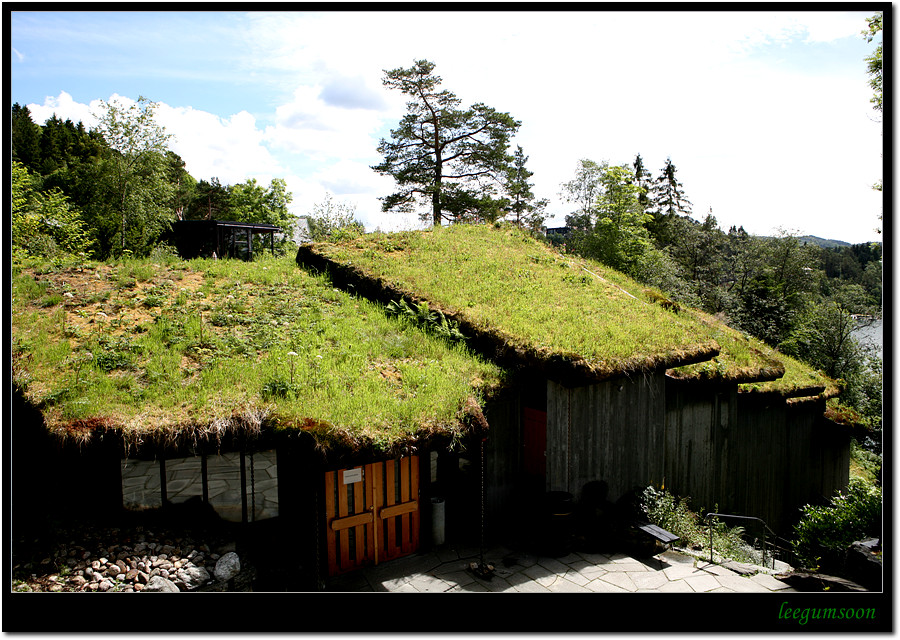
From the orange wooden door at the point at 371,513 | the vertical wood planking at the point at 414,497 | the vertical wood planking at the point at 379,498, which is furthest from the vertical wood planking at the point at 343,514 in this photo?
the vertical wood planking at the point at 414,497

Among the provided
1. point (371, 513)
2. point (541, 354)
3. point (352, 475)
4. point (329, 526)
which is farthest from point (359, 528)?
point (541, 354)

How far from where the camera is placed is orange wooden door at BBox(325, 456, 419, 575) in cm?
743

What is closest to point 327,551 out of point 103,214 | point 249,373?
point 249,373

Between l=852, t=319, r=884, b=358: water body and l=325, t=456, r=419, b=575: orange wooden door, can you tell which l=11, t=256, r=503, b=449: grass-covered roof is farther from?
l=852, t=319, r=884, b=358: water body

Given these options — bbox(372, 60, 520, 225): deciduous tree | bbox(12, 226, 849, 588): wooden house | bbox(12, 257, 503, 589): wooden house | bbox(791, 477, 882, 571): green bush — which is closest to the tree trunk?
bbox(372, 60, 520, 225): deciduous tree

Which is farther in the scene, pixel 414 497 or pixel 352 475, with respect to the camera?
pixel 414 497

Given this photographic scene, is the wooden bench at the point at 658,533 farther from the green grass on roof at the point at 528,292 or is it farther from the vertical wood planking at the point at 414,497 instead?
the vertical wood planking at the point at 414,497

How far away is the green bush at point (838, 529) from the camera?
8055 mm

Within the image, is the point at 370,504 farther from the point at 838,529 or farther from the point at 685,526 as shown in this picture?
the point at 838,529

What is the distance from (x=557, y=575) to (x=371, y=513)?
8.80 ft

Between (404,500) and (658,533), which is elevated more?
(404,500)

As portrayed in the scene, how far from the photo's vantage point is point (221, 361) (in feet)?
25.7

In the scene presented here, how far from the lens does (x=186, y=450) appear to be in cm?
641

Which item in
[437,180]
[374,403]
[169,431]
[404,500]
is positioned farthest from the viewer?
[437,180]
